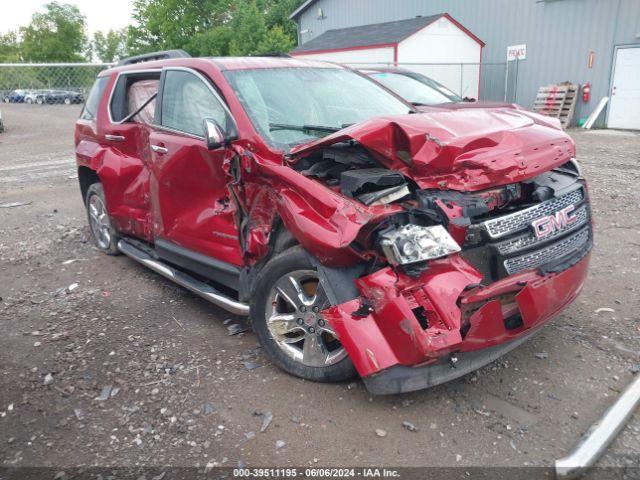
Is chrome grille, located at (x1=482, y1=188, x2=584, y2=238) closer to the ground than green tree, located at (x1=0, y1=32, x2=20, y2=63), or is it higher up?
closer to the ground

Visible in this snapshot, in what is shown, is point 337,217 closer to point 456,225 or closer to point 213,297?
point 456,225

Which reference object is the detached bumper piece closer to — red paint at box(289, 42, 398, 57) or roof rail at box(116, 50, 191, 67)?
roof rail at box(116, 50, 191, 67)

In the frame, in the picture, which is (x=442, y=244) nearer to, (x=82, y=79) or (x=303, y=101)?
(x=303, y=101)

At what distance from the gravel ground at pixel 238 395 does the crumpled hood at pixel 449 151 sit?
1219 mm

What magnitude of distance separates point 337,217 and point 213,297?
4.59 ft

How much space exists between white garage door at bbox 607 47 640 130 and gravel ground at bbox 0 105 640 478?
13014mm

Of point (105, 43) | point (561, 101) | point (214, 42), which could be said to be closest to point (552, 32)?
point (561, 101)

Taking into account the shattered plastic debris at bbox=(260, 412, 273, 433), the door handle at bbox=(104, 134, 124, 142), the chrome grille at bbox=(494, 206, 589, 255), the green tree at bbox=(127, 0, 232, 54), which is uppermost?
the green tree at bbox=(127, 0, 232, 54)

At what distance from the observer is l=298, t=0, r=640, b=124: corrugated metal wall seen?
15.8 metres

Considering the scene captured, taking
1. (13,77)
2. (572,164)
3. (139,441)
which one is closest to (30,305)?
(139,441)

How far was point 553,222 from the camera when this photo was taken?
302 cm

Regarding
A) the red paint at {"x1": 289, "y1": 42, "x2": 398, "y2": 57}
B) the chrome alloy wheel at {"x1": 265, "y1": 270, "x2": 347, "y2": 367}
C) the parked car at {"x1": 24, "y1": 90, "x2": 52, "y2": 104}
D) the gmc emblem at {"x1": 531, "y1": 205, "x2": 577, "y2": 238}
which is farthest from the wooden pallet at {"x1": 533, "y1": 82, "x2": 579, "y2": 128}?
the chrome alloy wheel at {"x1": 265, "y1": 270, "x2": 347, "y2": 367}

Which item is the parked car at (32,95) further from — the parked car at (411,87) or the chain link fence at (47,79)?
the parked car at (411,87)

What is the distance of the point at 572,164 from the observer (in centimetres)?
360
